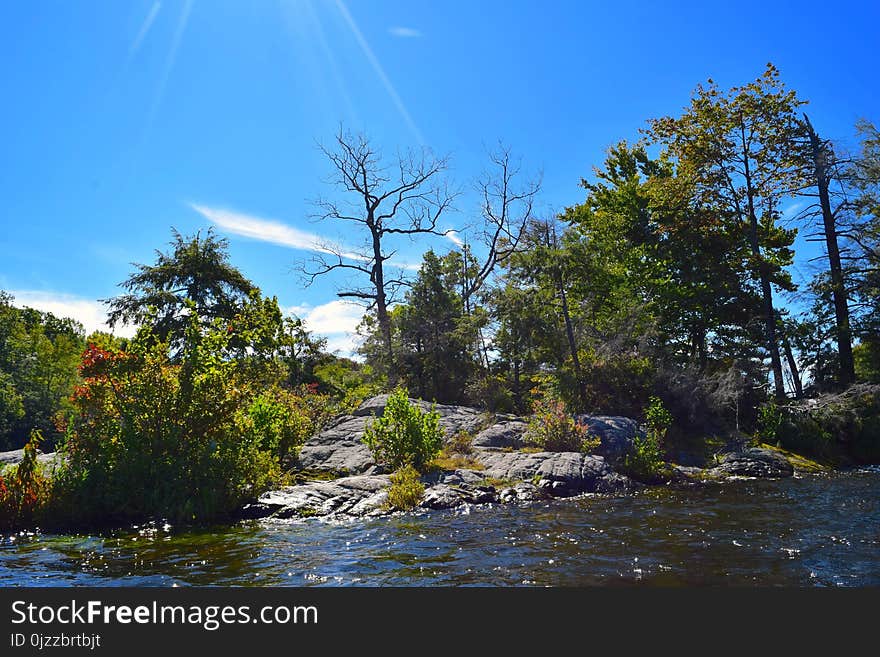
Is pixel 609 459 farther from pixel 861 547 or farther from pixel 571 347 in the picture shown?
pixel 861 547

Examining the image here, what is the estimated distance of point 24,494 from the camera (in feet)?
34.8

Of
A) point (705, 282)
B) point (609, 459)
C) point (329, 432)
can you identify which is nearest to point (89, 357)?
point (329, 432)

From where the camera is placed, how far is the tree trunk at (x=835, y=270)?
2502 cm

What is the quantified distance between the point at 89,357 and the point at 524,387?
16885 millimetres

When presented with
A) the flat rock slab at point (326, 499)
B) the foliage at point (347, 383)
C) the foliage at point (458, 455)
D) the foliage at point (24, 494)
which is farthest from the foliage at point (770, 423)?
the foliage at point (24, 494)

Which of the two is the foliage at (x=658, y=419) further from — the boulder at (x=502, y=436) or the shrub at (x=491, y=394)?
the shrub at (x=491, y=394)

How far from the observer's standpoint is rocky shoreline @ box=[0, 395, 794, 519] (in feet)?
39.8

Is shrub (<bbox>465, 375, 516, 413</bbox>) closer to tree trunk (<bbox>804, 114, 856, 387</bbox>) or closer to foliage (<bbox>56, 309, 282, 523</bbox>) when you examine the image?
foliage (<bbox>56, 309, 282, 523</bbox>)

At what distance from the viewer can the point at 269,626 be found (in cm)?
519

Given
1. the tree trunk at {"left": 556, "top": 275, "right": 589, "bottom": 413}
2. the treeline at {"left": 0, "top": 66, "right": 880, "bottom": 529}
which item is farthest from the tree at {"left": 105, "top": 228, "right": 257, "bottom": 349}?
the tree trunk at {"left": 556, "top": 275, "right": 589, "bottom": 413}

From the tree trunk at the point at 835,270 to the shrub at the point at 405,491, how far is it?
20889 millimetres

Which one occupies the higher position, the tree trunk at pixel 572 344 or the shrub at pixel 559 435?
the tree trunk at pixel 572 344

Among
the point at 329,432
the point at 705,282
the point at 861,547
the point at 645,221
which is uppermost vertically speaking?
the point at 645,221

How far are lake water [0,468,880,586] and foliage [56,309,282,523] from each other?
30.4 inches
